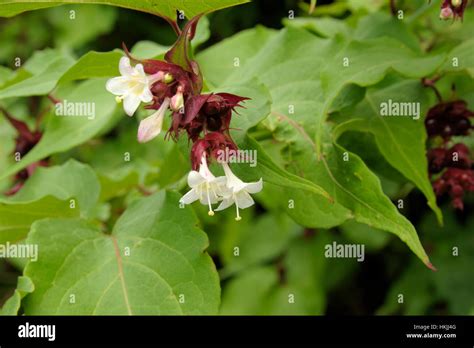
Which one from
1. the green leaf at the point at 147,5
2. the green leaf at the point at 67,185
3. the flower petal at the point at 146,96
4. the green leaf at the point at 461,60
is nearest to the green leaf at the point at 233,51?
the green leaf at the point at 67,185

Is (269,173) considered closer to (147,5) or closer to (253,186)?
(253,186)

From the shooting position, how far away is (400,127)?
1641mm

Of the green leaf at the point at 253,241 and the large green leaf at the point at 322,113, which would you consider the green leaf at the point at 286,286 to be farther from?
the large green leaf at the point at 322,113

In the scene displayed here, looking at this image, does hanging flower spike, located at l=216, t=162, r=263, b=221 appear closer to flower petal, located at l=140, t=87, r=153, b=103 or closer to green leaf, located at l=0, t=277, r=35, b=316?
flower petal, located at l=140, t=87, r=153, b=103

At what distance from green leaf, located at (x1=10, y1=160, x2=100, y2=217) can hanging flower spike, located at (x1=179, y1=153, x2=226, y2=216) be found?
0.65 m

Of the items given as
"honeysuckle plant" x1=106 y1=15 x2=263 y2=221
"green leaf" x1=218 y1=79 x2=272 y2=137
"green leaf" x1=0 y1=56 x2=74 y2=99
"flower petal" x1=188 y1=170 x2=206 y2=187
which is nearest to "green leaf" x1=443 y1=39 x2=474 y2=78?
"green leaf" x1=218 y1=79 x2=272 y2=137

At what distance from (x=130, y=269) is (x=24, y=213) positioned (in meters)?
0.36

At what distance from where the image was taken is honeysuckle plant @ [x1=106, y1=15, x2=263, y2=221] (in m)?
1.22

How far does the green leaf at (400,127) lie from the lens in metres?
1.58

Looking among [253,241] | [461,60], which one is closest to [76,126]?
[461,60]

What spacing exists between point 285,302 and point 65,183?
1.33 metres

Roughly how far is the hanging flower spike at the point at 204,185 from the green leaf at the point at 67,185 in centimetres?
65

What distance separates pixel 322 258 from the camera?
9.82 feet

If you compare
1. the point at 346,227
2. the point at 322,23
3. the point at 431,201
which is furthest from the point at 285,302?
the point at 431,201
